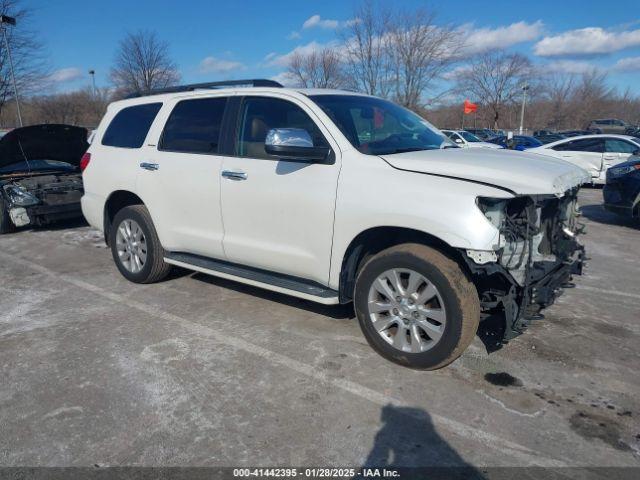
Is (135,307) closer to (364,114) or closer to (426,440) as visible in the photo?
(364,114)

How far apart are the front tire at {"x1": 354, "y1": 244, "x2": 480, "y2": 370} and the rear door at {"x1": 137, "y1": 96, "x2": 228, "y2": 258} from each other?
5.37 ft

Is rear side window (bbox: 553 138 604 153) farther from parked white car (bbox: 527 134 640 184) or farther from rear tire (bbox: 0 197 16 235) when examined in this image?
rear tire (bbox: 0 197 16 235)

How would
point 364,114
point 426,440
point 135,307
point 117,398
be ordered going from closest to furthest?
point 426,440 < point 117,398 < point 364,114 < point 135,307

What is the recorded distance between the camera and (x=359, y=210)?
11.4 feet

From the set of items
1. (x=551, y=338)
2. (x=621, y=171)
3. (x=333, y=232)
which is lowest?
(x=551, y=338)

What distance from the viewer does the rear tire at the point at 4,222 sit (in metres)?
8.12

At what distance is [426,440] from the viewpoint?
2.73 metres

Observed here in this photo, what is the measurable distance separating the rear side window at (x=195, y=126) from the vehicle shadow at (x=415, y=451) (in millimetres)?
2816

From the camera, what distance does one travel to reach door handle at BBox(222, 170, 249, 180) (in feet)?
13.5

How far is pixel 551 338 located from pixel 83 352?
3.77 m

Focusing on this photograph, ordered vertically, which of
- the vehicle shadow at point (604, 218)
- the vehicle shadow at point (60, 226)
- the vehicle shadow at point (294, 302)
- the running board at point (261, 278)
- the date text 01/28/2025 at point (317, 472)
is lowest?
the date text 01/28/2025 at point (317, 472)

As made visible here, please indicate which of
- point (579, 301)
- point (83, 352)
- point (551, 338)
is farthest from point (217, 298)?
point (579, 301)

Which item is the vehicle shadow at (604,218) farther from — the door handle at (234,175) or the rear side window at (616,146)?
the door handle at (234,175)

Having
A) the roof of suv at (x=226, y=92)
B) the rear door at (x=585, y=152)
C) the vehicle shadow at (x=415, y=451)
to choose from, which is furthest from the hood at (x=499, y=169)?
the rear door at (x=585, y=152)
